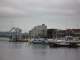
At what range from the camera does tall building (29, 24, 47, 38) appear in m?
6.62

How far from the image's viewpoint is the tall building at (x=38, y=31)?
21.7 feet

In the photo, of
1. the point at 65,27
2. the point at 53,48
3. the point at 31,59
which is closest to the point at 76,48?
the point at 53,48

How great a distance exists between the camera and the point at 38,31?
6.65m

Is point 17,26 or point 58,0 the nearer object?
point 58,0

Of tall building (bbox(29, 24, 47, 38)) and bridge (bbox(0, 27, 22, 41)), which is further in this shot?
tall building (bbox(29, 24, 47, 38))

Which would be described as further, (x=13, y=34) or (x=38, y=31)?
(x=13, y=34)

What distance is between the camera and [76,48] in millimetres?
7871

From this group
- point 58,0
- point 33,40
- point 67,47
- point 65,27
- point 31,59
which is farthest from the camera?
point 67,47

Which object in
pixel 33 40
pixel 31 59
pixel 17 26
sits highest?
pixel 17 26

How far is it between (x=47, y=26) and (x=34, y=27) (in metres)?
0.41

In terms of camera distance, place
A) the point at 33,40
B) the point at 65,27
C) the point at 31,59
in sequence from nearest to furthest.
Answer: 1. the point at 31,59
2. the point at 65,27
3. the point at 33,40

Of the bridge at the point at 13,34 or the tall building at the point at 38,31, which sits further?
the tall building at the point at 38,31

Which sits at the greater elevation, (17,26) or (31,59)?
(17,26)

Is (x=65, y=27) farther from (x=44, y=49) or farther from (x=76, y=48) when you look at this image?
(x=44, y=49)
